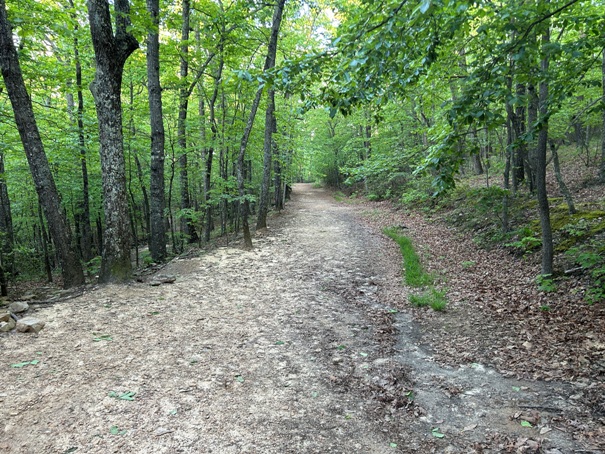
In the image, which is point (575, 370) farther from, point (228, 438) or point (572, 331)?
point (228, 438)

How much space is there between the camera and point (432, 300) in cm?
639

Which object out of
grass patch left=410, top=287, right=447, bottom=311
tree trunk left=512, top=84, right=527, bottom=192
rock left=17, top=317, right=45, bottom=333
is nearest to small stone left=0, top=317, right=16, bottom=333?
rock left=17, top=317, right=45, bottom=333

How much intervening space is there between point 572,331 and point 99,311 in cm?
715

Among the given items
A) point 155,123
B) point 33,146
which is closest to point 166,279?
point 33,146

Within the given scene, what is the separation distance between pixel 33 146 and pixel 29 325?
4.05 metres

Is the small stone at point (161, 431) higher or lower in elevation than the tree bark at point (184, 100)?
lower

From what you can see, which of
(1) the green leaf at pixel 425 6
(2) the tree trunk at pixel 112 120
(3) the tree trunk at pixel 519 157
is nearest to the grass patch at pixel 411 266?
(3) the tree trunk at pixel 519 157

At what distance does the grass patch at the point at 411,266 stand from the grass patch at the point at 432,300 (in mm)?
598

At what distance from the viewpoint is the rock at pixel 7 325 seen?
4656 millimetres

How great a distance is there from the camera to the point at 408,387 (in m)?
3.98

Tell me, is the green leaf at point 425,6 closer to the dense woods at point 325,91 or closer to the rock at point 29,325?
the dense woods at point 325,91

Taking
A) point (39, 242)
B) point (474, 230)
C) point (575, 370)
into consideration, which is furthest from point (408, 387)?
point (39, 242)

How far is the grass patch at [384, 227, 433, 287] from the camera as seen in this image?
24.7 feet

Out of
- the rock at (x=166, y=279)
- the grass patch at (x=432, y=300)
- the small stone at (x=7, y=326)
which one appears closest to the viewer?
the small stone at (x=7, y=326)
